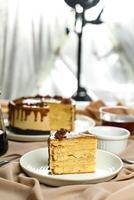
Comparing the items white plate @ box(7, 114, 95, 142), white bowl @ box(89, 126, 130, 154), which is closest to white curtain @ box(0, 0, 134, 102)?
white plate @ box(7, 114, 95, 142)

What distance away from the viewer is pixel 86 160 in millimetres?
825

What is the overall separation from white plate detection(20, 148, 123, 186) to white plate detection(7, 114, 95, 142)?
14 centimetres

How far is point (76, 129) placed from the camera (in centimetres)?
113

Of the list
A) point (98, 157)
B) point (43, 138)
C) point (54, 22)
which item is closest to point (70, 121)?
point (43, 138)

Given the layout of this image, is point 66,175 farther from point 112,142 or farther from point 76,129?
point 76,129

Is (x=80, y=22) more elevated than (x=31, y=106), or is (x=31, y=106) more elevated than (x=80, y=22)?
(x=80, y=22)

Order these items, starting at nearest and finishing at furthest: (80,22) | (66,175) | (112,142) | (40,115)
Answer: (66,175) < (112,142) < (40,115) < (80,22)

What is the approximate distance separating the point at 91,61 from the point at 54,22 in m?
0.24

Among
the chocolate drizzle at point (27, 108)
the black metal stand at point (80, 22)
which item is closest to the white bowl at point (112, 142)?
the chocolate drizzle at point (27, 108)

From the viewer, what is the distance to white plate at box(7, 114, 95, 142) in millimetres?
1052

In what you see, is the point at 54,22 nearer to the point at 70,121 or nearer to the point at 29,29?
the point at 29,29

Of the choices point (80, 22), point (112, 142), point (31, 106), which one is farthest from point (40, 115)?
point (80, 22)

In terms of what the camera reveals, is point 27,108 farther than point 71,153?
Yes

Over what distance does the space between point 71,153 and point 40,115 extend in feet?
0.90
